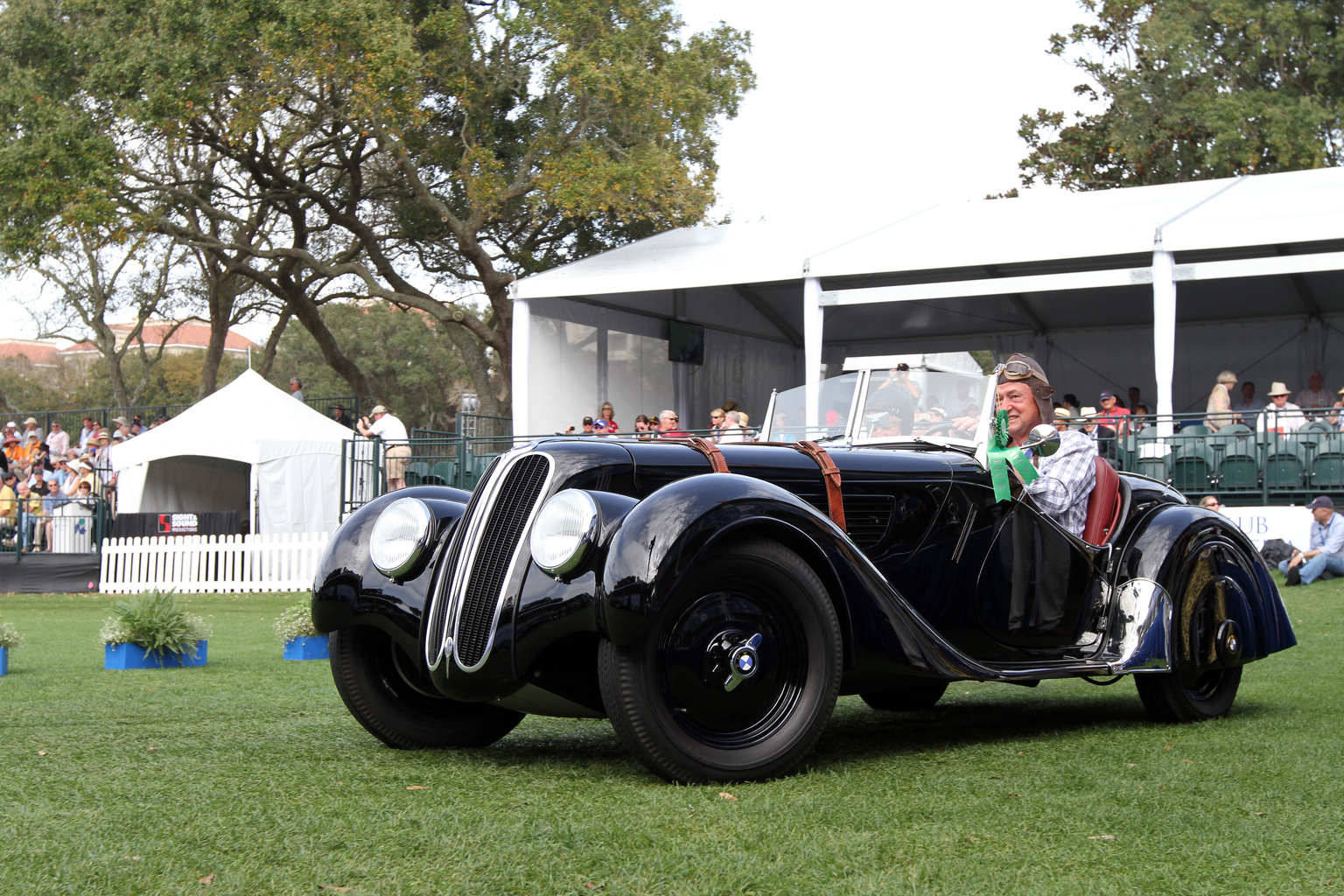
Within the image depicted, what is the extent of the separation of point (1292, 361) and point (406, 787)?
23609 mm

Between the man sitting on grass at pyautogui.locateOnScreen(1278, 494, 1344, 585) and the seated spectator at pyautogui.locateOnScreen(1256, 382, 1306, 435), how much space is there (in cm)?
154

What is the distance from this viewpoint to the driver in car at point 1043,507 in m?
5.25

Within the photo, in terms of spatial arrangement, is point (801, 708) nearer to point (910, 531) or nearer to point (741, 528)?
point (741, 528)

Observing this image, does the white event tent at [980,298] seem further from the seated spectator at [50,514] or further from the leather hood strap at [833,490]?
the leather hood strap at [833,490]

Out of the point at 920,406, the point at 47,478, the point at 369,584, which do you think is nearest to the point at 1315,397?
the point at 920,406

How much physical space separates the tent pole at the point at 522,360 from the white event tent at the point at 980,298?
0.11 feet

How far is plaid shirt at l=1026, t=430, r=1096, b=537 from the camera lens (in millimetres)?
5438

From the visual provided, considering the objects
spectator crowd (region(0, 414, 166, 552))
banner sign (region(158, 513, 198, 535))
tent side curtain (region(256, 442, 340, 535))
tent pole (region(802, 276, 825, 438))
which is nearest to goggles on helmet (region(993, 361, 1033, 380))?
tent pole (region(802, 276, 825, 438))

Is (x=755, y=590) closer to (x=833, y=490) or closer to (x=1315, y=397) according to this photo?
(x=833, y=490)

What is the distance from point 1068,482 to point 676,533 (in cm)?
242

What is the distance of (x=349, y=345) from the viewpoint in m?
57.0

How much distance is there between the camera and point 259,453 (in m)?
19.5

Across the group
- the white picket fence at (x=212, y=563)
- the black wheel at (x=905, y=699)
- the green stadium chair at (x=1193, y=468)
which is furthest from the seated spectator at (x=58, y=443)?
the black wheel at (x=905, y=699)

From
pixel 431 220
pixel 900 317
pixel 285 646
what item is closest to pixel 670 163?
pixel 900 317
